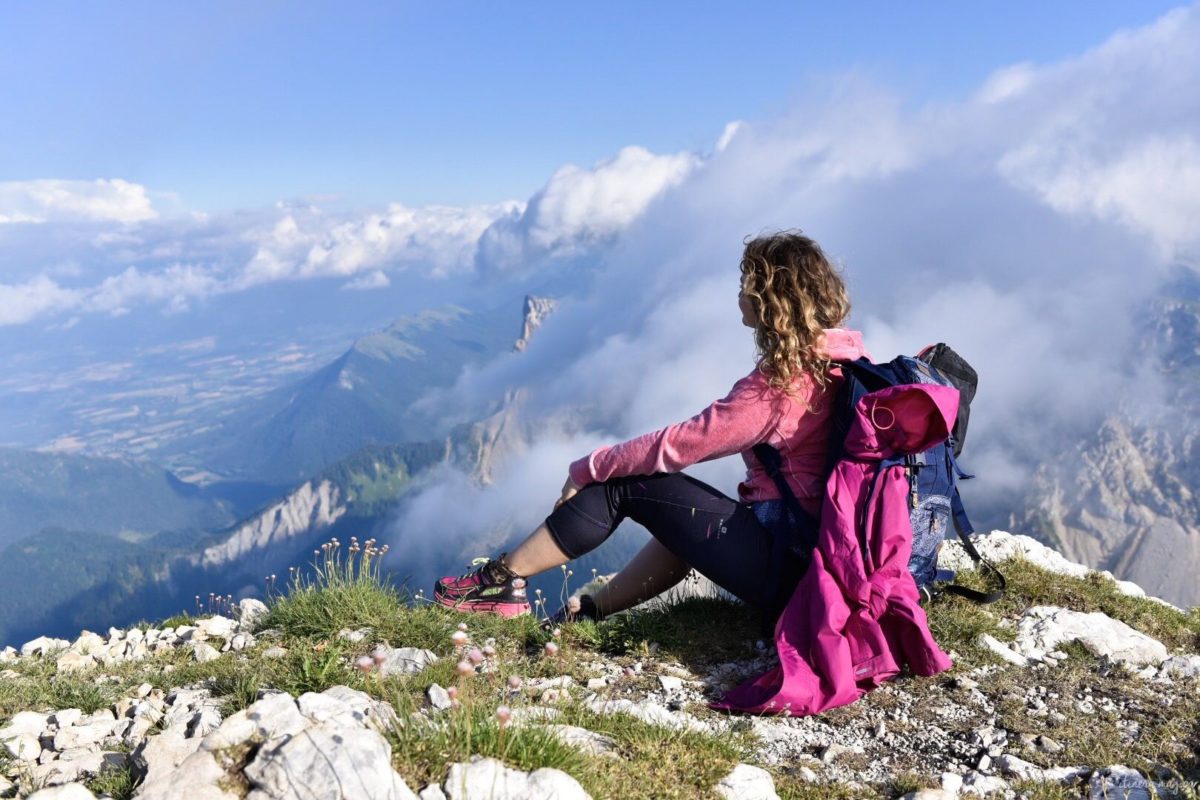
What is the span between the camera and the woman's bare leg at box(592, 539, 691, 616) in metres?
7.38

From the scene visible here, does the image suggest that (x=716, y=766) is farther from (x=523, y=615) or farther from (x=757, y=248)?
(x=757, y=248)

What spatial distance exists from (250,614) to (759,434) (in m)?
6.19

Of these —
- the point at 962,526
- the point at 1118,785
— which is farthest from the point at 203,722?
the point at 962,526

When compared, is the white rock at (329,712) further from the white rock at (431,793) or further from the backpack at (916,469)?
the backpack at (916,469)

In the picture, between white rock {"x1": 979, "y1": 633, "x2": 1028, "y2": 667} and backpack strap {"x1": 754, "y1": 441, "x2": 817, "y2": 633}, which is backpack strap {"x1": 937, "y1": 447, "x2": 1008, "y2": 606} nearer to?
white rock {"x1": 979, "y1": 633, "x2": 1028, "y2": 667}

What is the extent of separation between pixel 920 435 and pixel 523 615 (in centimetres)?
396

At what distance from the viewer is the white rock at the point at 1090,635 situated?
710cm

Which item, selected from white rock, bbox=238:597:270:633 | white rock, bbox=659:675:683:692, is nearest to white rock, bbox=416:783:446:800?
white rock, bbox=659:675:683:692

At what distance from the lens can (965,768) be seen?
5105mm

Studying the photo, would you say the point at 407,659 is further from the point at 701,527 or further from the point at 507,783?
the point at 507,783

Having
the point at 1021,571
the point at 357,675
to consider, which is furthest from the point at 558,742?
the point at 1021,571

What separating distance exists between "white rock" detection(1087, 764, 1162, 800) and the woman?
8.01 feet

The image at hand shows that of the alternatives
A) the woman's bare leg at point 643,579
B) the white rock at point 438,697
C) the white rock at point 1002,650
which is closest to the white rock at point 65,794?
the white rock at point 438,697

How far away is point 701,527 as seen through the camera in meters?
6.55
